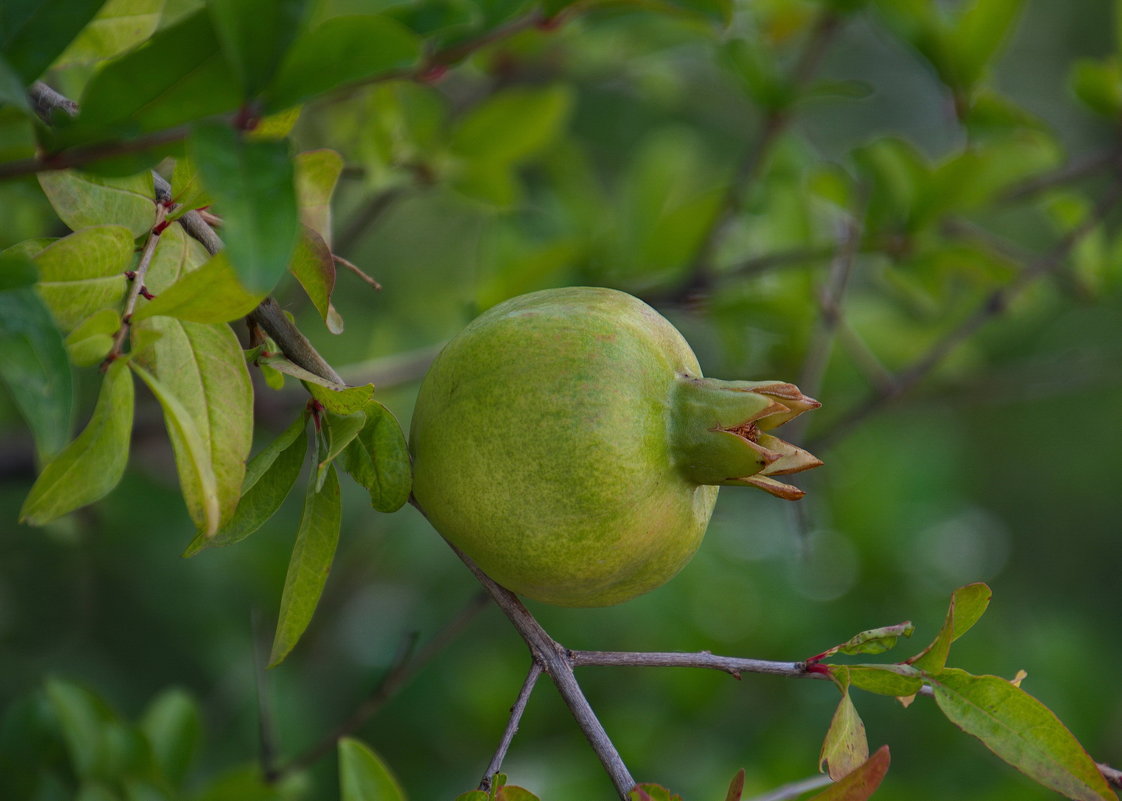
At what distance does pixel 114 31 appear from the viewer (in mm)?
865

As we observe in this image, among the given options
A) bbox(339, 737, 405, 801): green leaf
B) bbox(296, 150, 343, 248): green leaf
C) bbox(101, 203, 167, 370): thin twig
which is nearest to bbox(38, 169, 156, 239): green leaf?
bbox(101, 203, 167, 370): thin twig

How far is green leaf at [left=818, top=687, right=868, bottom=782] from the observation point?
71cm

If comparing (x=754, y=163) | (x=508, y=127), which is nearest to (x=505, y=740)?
(x=508, y=127)

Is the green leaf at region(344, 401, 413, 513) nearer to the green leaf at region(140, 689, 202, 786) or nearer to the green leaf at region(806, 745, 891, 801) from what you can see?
the green leaf at region(806, 745, 891, 801)

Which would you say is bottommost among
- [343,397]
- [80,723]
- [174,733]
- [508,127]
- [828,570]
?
[828,570]

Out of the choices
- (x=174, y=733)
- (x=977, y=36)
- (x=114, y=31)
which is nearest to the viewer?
(x=114, y=31)

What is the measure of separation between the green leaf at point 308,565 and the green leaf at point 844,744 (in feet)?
1.20

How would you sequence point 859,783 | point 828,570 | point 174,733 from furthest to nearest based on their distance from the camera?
1. point 828,570
2. point 174,733
3. point 859,783

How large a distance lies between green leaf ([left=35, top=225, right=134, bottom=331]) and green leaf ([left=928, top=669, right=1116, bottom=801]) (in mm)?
625

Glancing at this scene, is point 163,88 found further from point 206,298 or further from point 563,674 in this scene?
point 563,674

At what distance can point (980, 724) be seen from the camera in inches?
28.3

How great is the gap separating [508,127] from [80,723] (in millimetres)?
912

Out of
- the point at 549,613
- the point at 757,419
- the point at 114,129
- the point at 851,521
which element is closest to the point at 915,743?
the point at 851,521

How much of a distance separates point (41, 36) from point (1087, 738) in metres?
2.07
